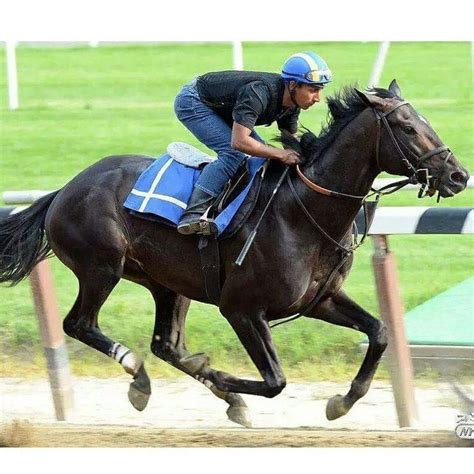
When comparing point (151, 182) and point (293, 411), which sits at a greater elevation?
point (151, 182)

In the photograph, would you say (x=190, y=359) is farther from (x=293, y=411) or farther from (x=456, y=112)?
(x=456, y=112)

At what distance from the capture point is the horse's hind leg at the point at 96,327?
6.35 meters

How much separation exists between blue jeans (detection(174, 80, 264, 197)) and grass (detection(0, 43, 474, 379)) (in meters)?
1.67

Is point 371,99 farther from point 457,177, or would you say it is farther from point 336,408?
point 336,408

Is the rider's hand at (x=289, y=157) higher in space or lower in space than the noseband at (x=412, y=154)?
lower

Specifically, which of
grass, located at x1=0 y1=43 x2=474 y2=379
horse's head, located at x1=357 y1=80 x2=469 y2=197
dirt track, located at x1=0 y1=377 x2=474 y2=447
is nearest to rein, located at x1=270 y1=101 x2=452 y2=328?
horse's head, located at x1=357 y1=80 x2=469 y2=197

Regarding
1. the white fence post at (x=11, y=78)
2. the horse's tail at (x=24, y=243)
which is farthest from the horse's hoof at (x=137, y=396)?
the white fence post at (x=11, y=78)

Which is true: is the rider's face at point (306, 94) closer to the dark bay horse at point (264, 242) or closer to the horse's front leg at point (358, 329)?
the dark bay horse at point (264, 242)

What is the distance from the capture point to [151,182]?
6.17 meters

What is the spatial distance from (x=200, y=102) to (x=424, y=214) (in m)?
1.23

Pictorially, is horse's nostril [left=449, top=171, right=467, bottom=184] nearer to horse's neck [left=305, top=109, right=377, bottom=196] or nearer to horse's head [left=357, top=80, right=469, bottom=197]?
horse's head [left=357, top=80, right=469, bottom=197]

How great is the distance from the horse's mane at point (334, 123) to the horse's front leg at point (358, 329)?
28.3 inches

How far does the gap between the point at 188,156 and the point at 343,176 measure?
811mm
